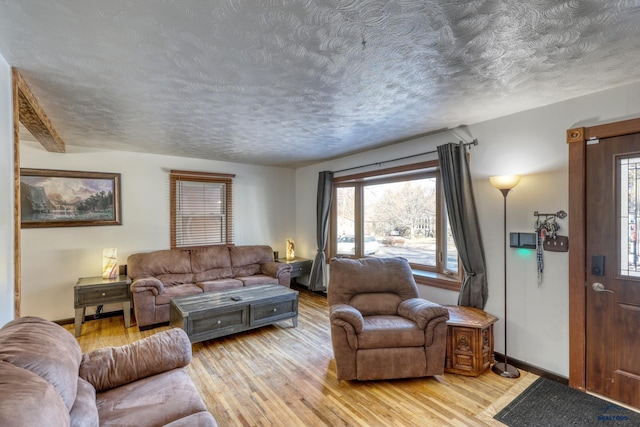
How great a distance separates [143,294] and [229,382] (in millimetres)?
1905

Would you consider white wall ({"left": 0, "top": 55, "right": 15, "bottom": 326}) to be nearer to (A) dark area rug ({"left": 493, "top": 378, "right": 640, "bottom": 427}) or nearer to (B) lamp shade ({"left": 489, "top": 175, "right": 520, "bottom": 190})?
(A) dark area rug ({"left": 493, "top": 378, "right": 640, "bottom": 427})

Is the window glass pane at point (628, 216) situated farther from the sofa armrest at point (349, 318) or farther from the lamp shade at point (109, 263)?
the lamp shade at point (109, 263)

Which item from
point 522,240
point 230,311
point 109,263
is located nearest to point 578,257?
point 522,240

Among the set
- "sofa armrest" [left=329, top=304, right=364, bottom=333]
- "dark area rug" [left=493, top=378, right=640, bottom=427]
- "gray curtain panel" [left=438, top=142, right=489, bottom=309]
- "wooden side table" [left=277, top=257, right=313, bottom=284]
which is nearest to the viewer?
"dark area rug" [left=493, top=378, right=640, bottom=427]

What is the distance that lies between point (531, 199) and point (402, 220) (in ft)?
5.55

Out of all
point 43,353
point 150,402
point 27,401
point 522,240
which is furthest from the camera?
point 522,240

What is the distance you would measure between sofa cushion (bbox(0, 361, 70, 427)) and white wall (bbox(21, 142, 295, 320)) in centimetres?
369

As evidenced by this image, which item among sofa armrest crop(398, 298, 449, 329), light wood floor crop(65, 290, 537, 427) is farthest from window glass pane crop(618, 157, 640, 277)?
sofa armrest crop(398, 298, 449, 329)

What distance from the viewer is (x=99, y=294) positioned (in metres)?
3.69

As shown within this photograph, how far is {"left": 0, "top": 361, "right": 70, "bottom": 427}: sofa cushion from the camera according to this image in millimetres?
869

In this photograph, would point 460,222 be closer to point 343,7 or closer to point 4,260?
point 343,7

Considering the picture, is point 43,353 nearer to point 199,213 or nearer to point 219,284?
point 219,284

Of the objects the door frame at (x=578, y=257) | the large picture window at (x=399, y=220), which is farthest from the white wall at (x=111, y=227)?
the door frame at (x=578, y=257)

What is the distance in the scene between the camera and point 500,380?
2.58 metres
